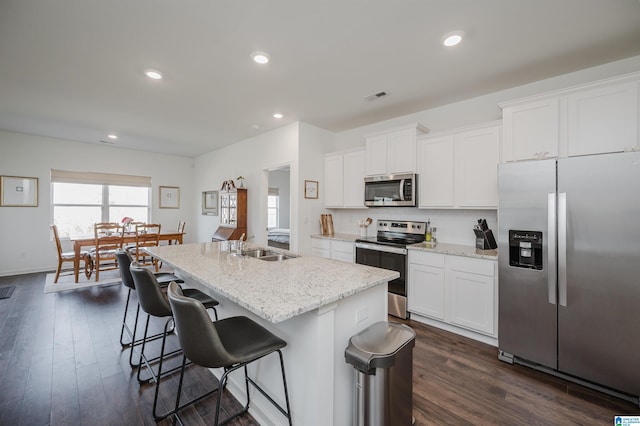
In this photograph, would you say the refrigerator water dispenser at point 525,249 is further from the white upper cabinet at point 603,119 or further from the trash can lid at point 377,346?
the trash can lid at point 377,346

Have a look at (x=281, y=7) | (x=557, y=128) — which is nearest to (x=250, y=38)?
(x=281, y=7)

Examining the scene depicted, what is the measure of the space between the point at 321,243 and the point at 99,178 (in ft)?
17.8

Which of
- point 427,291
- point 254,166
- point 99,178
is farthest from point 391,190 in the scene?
point 99,178

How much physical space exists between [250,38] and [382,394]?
2.67 m

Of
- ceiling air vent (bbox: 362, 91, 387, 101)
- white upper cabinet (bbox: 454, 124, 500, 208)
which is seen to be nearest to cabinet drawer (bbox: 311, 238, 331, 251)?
white upper cabinet (bbox: 454, 124, 500, 208)

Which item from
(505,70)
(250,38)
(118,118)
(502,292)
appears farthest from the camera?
(118,118)

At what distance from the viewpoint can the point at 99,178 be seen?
6.01m

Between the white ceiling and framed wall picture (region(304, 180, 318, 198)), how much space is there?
1.09 meters

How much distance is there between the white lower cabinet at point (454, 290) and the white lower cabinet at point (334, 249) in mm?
942

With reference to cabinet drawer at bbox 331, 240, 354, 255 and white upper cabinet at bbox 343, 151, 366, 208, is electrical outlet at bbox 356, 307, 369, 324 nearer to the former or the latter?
cabinet drawer at bbox 331, 240, 354, 255

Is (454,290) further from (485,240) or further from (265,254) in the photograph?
(265,254)

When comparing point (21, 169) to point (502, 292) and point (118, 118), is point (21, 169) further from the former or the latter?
point (502, 292)

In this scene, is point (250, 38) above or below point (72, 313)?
above

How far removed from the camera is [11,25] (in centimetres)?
205
